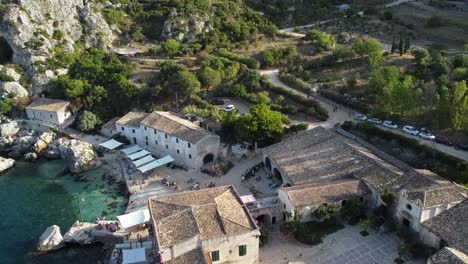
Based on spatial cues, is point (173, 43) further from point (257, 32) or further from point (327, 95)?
point (327, 95)

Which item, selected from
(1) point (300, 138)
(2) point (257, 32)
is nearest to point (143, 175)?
(1) point (300, 138)

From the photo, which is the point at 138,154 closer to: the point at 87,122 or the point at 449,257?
the point at 87,122

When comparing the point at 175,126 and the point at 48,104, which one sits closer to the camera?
the point at 175,126

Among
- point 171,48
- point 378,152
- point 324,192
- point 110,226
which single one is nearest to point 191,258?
point 110,226

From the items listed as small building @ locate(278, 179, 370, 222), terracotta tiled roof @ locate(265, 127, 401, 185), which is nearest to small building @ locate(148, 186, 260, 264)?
small building @ locate(278, 179, 370, 222)

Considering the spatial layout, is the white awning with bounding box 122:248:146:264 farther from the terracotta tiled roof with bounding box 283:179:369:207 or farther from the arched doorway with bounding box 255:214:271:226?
the terracotta tiled roof with bounding box 283:179:369:207

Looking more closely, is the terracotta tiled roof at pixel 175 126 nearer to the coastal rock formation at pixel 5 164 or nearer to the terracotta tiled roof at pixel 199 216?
the terracotta tiled roof at pixel 199 216

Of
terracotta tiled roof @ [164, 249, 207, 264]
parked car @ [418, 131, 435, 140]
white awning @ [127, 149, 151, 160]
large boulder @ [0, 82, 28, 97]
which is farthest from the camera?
large boulder @ [0, 82, 28, 97]
